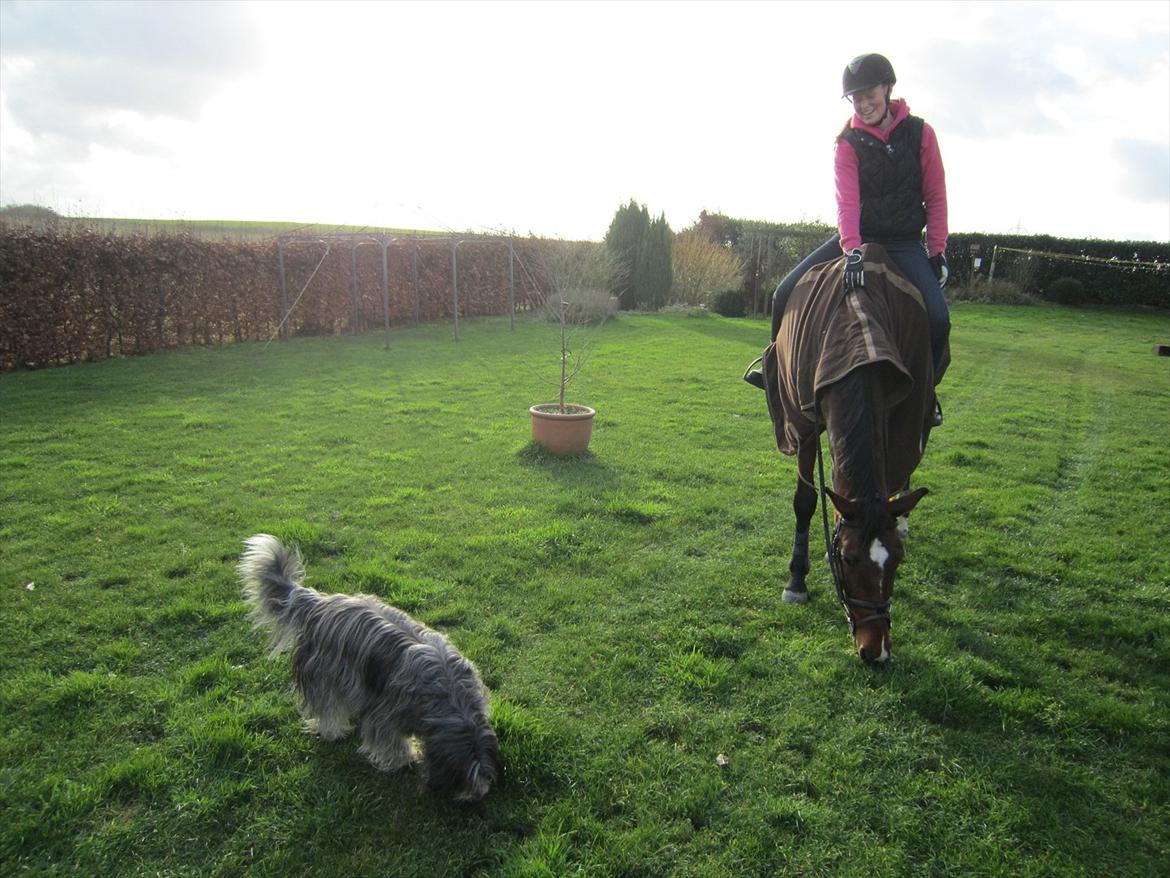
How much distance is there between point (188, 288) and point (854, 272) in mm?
13492

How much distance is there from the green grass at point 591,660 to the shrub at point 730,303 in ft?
50.5

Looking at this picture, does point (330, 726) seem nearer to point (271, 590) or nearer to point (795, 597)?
point (271, 590)

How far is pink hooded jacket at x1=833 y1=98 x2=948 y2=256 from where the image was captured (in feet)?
14.8

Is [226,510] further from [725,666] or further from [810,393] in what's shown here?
[810,393]

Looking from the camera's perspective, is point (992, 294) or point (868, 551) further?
point (992, 294)

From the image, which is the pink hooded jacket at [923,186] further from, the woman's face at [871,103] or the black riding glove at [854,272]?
the black riding glove at [854,272]

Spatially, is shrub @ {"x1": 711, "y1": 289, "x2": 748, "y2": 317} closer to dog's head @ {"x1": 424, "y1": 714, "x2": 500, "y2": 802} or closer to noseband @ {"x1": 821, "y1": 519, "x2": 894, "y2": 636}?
noseband @ {"x1": 821, "y1": 519, "x2": 894, "y2": 636}

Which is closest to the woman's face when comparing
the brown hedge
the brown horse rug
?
the brown horse rug

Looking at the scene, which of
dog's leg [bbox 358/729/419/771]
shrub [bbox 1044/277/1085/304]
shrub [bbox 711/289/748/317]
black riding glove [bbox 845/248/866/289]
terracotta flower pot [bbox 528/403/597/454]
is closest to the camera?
dog's leg [bbox 358/729/419/771]

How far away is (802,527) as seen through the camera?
4.80m

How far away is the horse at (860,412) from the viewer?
3262 mm

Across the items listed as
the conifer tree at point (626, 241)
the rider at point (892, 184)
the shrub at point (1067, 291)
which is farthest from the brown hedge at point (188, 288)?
the shrub at point (1067, 291)

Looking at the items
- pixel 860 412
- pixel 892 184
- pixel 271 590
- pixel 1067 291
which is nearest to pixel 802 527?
pixel 860 412

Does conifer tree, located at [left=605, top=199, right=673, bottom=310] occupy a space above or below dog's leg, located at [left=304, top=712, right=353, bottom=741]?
above
